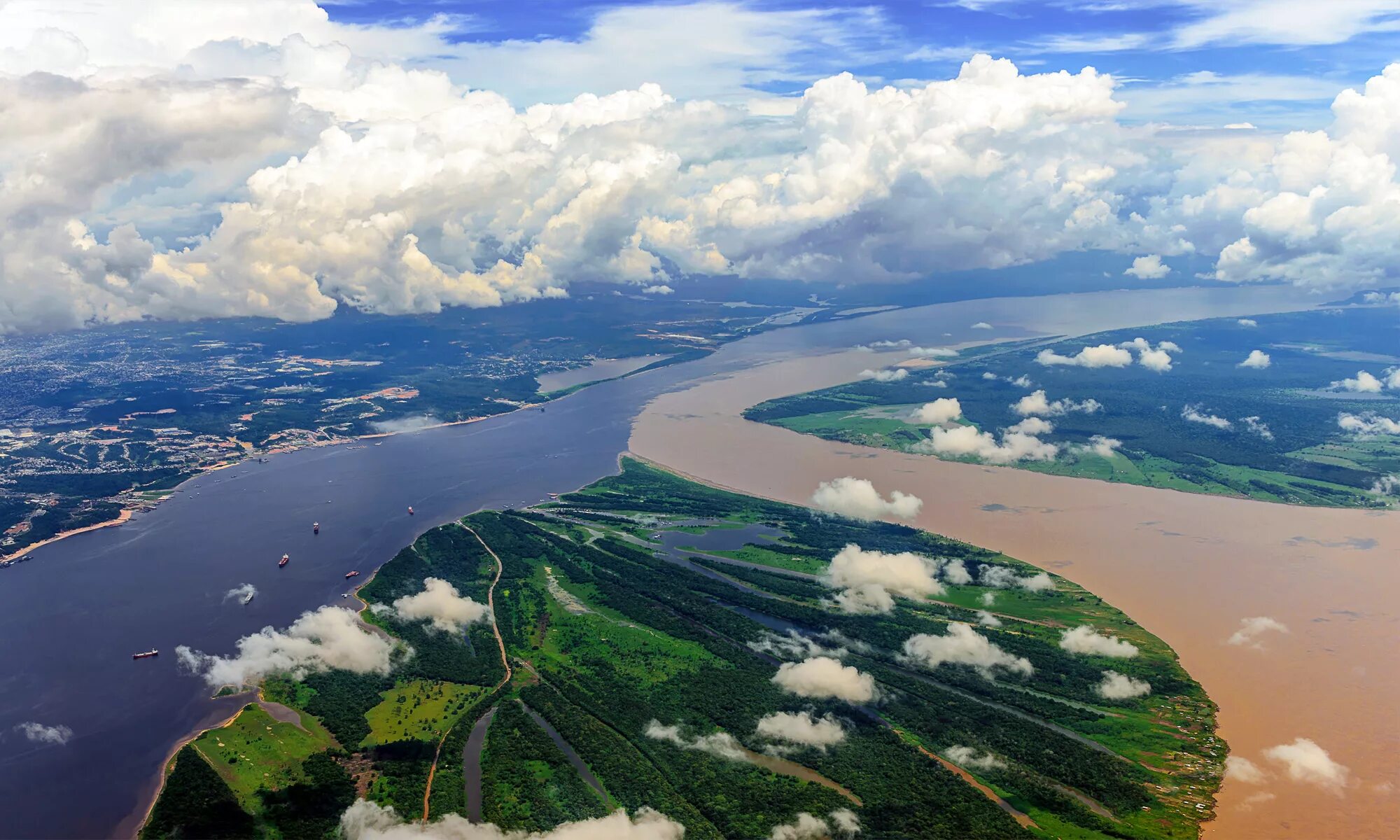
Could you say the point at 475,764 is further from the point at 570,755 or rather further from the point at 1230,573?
the point at 1230,573

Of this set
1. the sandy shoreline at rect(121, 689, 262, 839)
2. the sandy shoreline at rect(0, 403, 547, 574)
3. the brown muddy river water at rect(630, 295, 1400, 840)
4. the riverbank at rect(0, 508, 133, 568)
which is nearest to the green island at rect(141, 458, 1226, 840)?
the sandy shoreline at rect(121, 689, 262, 839)

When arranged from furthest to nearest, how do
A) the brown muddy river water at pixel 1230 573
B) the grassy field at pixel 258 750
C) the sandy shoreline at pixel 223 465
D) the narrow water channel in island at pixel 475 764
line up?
the sandy shoreline at pixel 223 465 → the grassy field at pixel 258 750 → the brown muddy river water at pixel 1230 573 → the narrow water channel in island at pixel 475 764

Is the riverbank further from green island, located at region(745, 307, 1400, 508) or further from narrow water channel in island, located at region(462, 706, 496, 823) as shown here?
green island, located at region(745, 307, 1400, 508)

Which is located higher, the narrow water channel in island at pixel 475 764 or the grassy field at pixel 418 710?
the grassy field at pixel 418 710

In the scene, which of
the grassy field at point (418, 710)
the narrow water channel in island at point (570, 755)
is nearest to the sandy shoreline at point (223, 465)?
the grassy field at point (418, 710)

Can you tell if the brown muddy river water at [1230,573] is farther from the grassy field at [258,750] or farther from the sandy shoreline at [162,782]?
the sandy shoreline at [162,782]

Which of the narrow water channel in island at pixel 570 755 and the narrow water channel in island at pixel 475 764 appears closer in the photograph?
the narrow water channel in island at pixel 475 764

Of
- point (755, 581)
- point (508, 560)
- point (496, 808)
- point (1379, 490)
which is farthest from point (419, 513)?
point (1379, 490)

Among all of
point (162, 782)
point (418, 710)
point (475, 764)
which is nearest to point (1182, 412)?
point (418, 710)
